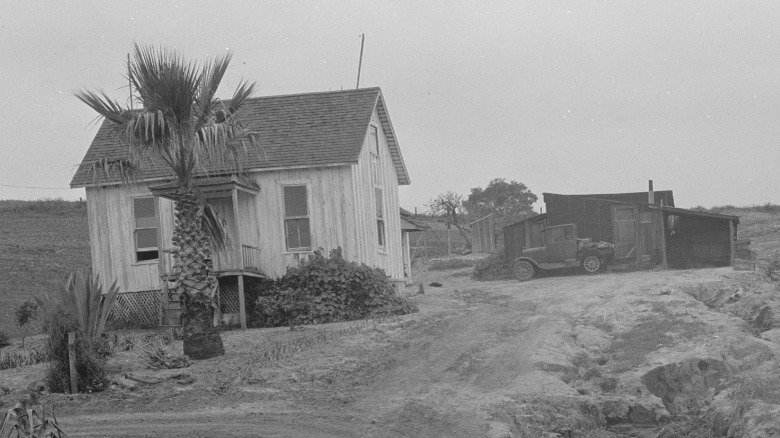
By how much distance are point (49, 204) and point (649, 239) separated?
37.4 metres

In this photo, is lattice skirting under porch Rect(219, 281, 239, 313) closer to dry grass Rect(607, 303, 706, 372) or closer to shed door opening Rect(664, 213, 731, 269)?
dry grass Rect(607, 303, 706, 372)

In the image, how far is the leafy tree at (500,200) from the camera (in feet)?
204

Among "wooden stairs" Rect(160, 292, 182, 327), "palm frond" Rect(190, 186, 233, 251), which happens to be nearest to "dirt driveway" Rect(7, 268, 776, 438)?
"palm frond" Rect(190, 186, 233, 251)

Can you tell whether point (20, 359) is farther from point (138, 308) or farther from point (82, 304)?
point (138, 308)

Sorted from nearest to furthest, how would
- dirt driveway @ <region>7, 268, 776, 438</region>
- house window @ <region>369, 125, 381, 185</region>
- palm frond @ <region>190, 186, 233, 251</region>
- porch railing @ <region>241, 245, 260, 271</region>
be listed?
dirt driveway @ <region>7, 268, 776, 438</region> → palm frond @ <region>190, 186, 233, 251</region> → porch railing @ <region>241, 245, 260, 271</region> → house window @ <region>369, 125, 381, 185</region>

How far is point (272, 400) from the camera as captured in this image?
13.5m

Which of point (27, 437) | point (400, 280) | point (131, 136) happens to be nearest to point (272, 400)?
point (131, 136)

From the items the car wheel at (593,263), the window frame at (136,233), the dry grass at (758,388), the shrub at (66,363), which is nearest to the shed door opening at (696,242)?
the car wheel at (593,263)

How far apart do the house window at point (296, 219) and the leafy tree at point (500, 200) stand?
38.1m

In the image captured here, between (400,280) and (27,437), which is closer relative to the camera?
(27,437)

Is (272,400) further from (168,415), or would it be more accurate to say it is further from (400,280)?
(400,280)

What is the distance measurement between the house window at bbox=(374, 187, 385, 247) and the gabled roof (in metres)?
2.16

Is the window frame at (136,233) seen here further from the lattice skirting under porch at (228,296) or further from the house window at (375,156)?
the house window at (375,156)

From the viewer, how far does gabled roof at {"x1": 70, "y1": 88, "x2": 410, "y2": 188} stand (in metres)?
23.9
